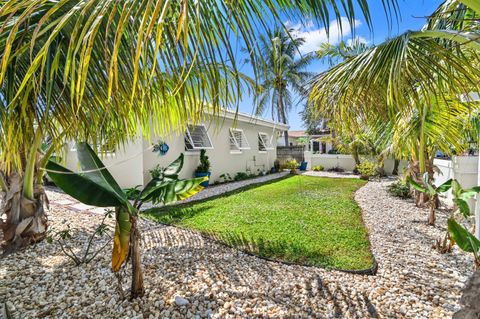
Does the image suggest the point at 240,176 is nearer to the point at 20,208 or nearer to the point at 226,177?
the point at 226,177

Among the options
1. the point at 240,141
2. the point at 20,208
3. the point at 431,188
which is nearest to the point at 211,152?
the point at 240,141

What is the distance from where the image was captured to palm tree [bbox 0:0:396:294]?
1.42 metres

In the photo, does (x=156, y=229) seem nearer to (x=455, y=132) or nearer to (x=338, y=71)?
(x=338, y=71)

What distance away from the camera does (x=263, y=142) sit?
76.9ft

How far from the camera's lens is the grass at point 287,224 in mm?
5707

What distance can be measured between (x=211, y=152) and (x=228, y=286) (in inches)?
507

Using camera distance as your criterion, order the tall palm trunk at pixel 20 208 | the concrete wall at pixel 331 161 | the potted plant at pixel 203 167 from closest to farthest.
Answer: the tall palm trunk at pixel 20 208, the potted plant at pixel 203 167, the concrete wall at pixel 331 161

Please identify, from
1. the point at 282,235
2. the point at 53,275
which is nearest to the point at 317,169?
the point at 282,235

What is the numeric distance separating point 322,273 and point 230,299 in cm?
191

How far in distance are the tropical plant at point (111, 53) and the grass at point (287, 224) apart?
3.89 m

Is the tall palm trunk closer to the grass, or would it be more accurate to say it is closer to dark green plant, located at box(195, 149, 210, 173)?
the grass

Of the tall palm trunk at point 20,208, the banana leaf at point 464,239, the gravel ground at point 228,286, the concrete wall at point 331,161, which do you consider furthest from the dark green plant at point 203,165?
the concrete wall at point 331,161

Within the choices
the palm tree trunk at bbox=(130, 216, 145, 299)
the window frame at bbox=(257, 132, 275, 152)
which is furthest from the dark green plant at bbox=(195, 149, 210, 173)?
the palm tree trunk at bbox=(130, 216, 145, 299)

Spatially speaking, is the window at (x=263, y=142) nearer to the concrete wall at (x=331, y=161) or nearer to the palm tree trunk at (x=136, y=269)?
the concrete wall at (x=331, y=161)
